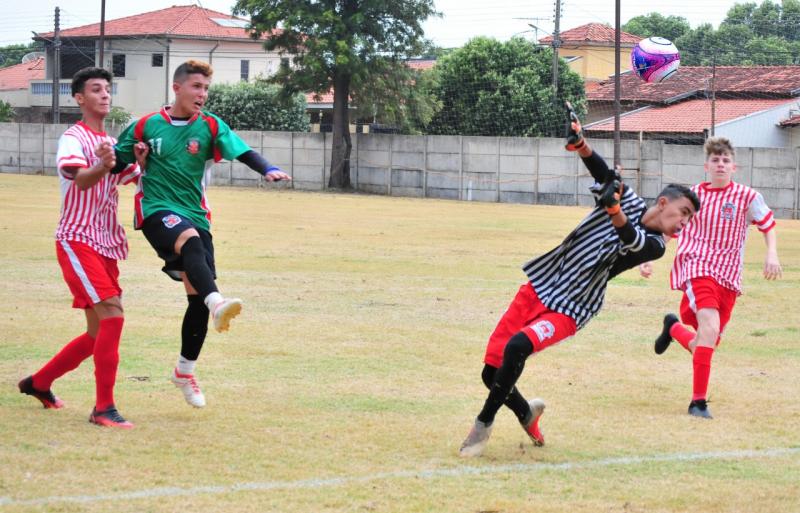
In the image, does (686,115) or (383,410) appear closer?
(383,410)

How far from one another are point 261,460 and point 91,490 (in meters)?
1.02

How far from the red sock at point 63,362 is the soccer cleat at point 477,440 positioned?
2.55 meters

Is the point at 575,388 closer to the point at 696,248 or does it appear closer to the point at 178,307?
the point at 696,248

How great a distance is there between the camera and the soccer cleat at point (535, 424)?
22.9ft

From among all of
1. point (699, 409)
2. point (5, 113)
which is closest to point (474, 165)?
point (5, 113)

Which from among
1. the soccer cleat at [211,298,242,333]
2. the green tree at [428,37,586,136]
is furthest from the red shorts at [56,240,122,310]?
the green tree at [428,37,586,136]

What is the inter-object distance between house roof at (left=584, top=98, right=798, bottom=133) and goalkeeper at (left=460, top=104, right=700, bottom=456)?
48.7 m

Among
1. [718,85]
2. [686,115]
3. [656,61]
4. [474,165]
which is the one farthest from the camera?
[718,85]

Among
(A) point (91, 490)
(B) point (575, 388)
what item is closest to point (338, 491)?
(A) point (91, 490)

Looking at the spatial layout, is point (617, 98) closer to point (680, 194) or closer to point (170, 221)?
point (680, 194)

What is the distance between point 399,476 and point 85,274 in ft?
7.97

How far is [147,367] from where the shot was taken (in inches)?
367

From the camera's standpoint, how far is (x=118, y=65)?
77125 millimetres

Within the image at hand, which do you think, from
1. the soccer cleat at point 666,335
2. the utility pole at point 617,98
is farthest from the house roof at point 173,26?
the soccer cleat at point 666,335
